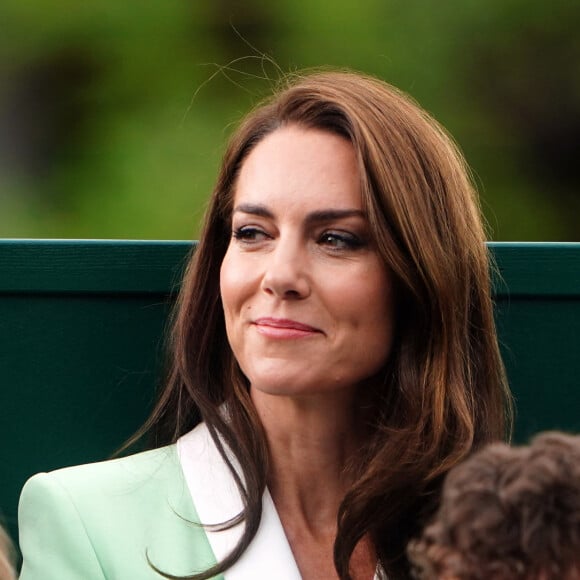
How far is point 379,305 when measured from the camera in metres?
2.61

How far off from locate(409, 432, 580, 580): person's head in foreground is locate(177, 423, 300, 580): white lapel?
63cm

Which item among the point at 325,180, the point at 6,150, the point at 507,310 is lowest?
the point at 6,150

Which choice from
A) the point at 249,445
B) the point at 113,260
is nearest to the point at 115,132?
the point at 113,260

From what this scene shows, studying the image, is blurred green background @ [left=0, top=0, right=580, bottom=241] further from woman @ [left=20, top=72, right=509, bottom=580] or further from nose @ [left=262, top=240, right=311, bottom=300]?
nose @ [left=262, top=240, right=311, bottom=300]

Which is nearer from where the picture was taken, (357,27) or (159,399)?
(159,399)

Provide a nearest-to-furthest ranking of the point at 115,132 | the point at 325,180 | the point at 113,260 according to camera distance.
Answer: the point at 325,180, the point at 113,260, the point at 115,132

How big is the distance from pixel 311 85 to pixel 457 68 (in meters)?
1.72

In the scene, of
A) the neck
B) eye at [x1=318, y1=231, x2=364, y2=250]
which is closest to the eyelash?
eye at [x1=318, y1=231, x2=364, y2=250]

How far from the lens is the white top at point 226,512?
2555mm

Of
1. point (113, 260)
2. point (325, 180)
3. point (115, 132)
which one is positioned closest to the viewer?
point (325, 180)

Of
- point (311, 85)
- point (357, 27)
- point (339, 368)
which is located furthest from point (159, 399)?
point (357, 27)

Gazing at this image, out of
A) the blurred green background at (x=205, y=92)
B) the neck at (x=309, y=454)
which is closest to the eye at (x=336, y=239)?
the neck at (x=309, y=454)

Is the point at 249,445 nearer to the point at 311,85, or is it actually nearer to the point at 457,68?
the point at 311,85

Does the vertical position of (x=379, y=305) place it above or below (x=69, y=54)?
above
